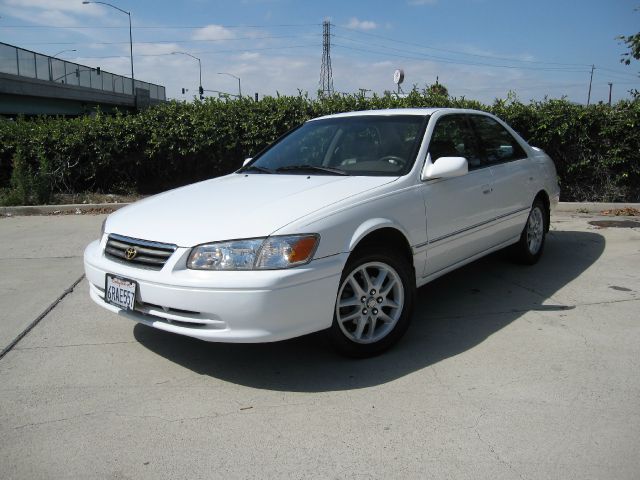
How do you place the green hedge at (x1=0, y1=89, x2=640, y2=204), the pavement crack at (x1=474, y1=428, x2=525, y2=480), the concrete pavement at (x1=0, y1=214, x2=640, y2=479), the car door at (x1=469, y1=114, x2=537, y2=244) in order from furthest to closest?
the green hedge at (x1=0, y1=89, x2=640, y2=204) → the car door at (x1=469, y1=114, x2=537, y2=244) → the concrete pavement at (x1=0, y1=214, x2=640, y2=479) → the pavement crack at (x1=474, y1=428, x2=525, y2=480)

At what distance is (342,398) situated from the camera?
310 centimetres

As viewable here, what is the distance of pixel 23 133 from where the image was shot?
10.3 m

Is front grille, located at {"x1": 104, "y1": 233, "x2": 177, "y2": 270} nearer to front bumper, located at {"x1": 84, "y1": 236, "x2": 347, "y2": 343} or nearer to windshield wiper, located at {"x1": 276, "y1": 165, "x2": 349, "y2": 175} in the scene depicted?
front bumper, located at {"x1": 84, "y1": 236, "x2": 347, "y2": 343}

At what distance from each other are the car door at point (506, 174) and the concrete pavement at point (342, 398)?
27.4 inches

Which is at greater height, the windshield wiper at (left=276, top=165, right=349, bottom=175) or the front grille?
the windshield wiper at (left=276, top=165, right=349, bottom=175)

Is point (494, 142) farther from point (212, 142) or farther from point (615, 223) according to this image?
point (212, 142)

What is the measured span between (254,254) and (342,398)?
924 millimetres

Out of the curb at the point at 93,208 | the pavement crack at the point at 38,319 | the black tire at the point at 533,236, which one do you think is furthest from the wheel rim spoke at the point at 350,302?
the curb at the point at 93,208

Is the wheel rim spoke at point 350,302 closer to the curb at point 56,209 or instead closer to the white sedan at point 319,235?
the white sedan at point 319,235

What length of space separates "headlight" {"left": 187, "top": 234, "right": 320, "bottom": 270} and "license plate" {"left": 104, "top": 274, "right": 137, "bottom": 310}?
1.48ft

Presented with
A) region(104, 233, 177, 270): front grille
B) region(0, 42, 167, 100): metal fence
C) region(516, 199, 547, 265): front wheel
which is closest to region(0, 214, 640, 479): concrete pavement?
region(104, 233, 177, 270): front grille

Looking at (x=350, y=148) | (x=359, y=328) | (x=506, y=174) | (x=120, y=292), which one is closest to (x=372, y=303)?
(x=359, y=328)

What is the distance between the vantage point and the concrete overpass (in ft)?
92.7

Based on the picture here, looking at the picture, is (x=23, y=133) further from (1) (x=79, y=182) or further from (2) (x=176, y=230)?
(2) (x=176, y=230)
